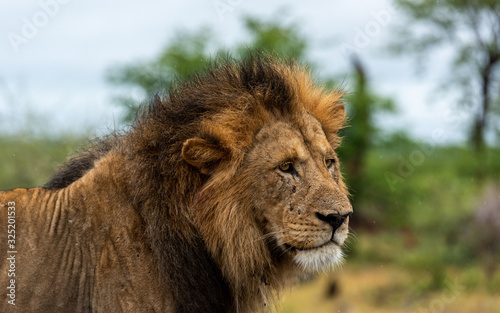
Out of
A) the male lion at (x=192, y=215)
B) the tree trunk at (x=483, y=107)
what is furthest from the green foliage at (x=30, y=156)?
the tree trunk at (x=483, y=107)

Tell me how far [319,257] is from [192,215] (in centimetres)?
85

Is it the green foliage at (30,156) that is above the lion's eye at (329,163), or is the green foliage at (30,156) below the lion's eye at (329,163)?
above

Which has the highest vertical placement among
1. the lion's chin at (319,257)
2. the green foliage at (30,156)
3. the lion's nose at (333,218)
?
the green foliage at (30,156)

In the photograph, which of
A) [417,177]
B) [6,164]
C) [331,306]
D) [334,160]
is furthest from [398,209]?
[334,160]

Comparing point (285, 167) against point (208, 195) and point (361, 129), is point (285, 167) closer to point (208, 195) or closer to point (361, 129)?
point (208, 195)

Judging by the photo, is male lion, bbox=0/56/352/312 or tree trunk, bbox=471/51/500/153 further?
tree trunk, bbox=471/51/500/153

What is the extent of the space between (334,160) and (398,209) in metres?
18.1

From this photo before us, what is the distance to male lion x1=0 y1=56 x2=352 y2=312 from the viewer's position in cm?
391

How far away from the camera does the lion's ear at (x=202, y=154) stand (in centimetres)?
402

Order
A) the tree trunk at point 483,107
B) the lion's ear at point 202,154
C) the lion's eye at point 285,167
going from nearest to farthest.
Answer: the lion's ear at point 202,154
the lion's eye at point 285,167
the tree trunk at point 483,107

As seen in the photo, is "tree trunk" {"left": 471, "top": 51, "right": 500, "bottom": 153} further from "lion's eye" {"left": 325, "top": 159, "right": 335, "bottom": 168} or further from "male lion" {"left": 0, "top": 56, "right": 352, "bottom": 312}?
"male lion" {"left": 0, "top": 56, "right": 352, "bottom": 312}

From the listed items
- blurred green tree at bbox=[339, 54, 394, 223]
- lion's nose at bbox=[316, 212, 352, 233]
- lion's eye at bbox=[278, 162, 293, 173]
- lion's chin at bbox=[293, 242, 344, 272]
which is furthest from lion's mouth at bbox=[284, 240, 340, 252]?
blurred green tree at bbox=[339, 54, 394, 223]

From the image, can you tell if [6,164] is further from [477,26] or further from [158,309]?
[477,26]

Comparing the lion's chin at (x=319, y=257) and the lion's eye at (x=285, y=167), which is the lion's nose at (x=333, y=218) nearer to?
the lion's chin at (x=319, y=257)
